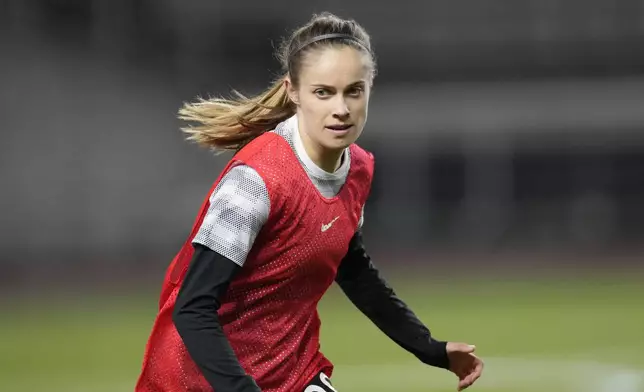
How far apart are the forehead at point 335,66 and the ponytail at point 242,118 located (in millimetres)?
271

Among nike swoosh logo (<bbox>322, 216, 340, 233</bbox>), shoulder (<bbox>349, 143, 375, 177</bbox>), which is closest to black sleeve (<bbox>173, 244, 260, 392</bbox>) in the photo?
nike swoosh logo (<bbox>322, 216, 340, 233</bbox>)

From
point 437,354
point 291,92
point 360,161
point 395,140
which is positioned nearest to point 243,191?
point 291,92

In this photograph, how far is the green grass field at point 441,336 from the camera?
700cm

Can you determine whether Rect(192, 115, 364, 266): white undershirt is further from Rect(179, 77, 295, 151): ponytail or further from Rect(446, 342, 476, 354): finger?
Rect(446, 342, 476, 354): finger

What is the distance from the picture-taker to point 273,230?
325cm

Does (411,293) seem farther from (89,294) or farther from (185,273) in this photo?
(185,273)

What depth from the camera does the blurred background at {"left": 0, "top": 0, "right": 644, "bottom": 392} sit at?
514 inches

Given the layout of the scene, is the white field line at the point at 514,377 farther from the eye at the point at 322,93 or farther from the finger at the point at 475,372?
the eye at the point at 322,93

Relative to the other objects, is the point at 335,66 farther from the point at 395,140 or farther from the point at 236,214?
the point at 395,140

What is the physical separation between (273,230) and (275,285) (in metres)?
0.19

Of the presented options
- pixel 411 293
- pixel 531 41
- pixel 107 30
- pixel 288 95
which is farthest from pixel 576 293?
pixel 288 95

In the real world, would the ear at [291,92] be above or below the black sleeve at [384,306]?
above

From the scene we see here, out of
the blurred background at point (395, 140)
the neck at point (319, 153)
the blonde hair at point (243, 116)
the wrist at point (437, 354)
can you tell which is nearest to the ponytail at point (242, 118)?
the blonde hair at point (243, 116)

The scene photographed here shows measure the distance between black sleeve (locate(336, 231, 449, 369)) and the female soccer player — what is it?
13.3 inches
